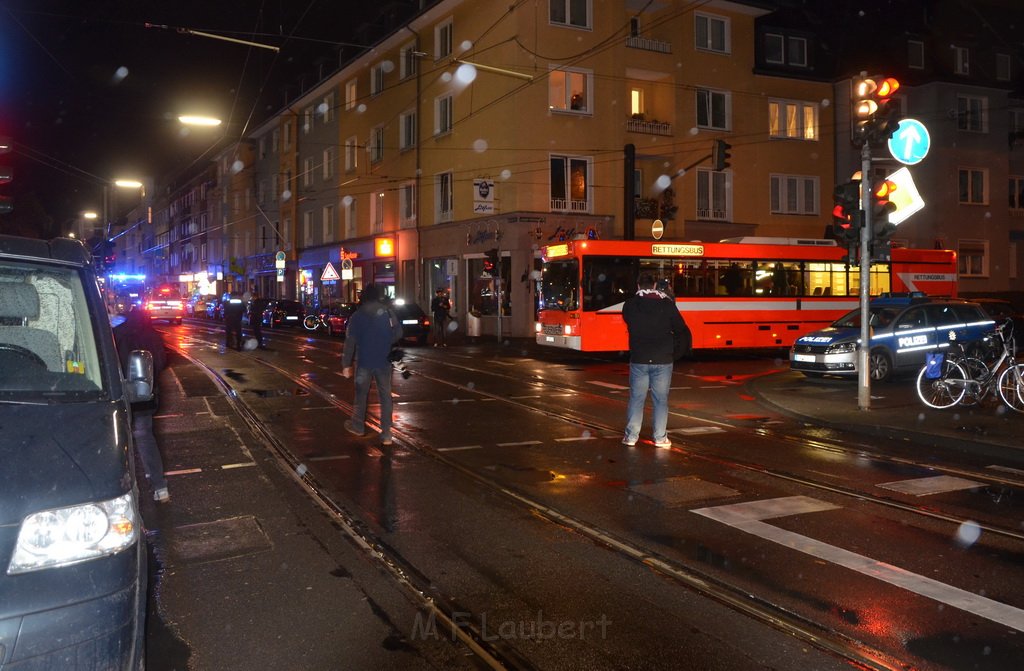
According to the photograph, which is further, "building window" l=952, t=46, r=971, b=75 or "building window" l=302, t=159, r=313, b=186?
"building window" l=302, t=159, r=313, b=186

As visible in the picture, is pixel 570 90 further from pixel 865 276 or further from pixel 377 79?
pixel 865 276

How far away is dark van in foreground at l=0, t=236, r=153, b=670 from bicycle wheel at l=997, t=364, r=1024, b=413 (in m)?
11.8

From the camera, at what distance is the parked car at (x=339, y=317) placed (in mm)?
33031

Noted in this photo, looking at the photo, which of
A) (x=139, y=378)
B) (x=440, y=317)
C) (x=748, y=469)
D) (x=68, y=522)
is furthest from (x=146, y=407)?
(x=440, y=317)

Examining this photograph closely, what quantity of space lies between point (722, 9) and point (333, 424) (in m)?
28.8

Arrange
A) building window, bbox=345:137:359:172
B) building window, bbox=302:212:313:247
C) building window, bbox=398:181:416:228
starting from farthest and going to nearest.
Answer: building window, bbox=302:212:313:247, building window, bbox=345:137:359:172, building window, bbox=398:181:416:228

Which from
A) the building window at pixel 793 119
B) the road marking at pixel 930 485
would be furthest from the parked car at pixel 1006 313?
the building window at pixel 793 119

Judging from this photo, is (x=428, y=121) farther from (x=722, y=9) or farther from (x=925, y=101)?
(x=925, y=101)

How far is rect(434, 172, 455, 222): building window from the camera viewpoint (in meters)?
34.5

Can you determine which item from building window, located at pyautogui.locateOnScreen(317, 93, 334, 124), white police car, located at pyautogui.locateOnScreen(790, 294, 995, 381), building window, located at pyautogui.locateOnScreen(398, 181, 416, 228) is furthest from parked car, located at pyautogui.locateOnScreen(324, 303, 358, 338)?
white police car, located at pyautogui.locateOnScreen(790, 294, 995, 381)

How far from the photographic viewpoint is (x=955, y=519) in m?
6.47

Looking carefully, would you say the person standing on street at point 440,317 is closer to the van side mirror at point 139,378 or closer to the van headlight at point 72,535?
the van side mirror at point 139,378

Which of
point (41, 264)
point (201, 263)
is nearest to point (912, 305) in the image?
point (41, 264)

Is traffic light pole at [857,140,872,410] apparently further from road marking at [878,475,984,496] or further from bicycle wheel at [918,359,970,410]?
Result: road marking at [878,475,984,496]
